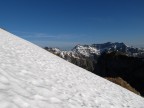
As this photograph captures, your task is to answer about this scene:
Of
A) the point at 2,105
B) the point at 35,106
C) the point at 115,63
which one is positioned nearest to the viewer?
the point at 2,105

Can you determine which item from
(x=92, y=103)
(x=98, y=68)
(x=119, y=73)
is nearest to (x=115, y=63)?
(x=119, y=73)

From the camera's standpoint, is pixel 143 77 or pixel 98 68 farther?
pixel 98 68

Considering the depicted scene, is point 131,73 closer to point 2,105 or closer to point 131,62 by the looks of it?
point 131,62

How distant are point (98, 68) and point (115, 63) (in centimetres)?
2883

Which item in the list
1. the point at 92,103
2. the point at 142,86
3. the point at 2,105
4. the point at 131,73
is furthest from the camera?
the point at 131,73

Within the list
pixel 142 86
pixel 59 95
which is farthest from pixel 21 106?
pixel 142 86

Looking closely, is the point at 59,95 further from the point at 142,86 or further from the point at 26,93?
the point at 142,86

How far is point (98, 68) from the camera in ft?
611

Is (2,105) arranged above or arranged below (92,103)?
above

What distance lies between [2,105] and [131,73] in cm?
14216

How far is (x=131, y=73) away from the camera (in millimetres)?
142375

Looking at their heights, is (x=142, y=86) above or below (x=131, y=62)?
below

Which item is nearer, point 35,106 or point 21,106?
point 21,106

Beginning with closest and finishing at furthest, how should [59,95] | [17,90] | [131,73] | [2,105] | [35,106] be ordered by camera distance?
1. [2,105]
2. [35,106]
3. [17,90]
4. [59,95]
5. [131,73]
